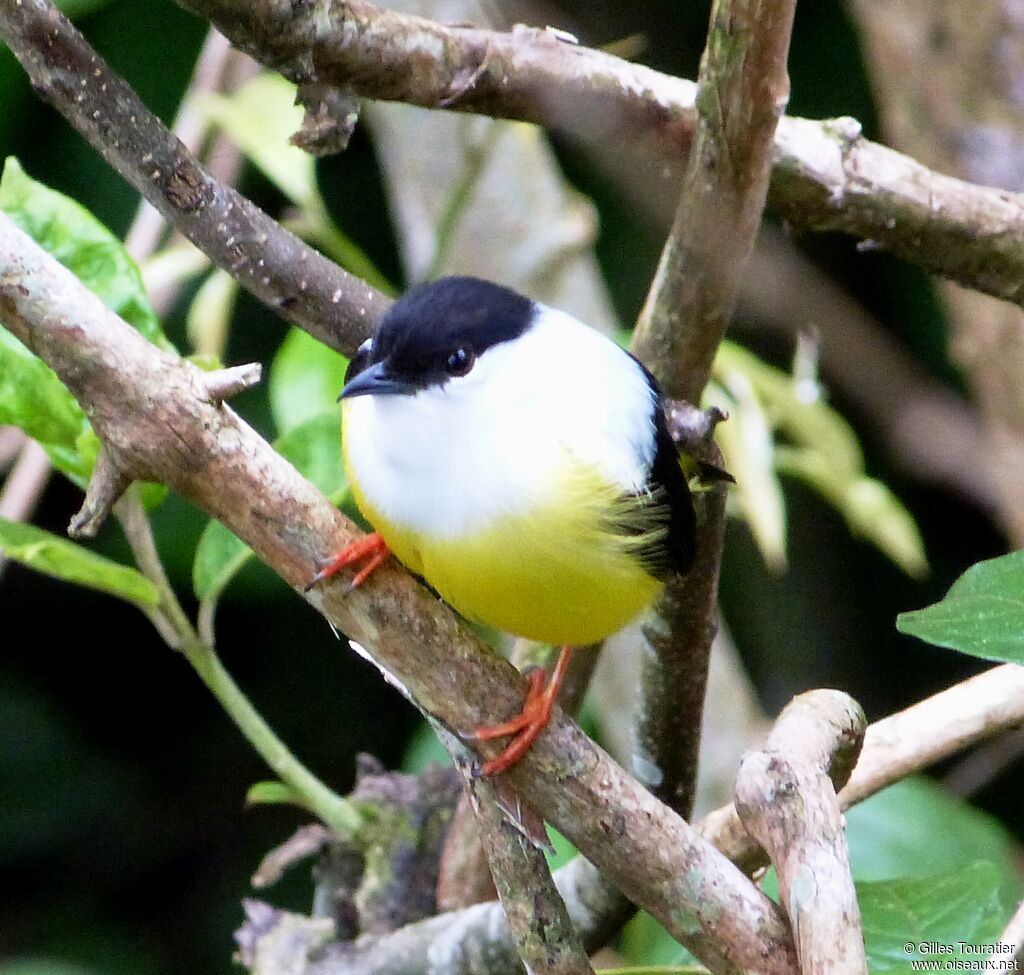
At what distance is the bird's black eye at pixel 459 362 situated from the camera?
4.43ft

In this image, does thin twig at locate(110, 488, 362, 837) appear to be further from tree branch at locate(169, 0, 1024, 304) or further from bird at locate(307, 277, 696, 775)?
tree branch at locate(169, 0, 1024, 304)

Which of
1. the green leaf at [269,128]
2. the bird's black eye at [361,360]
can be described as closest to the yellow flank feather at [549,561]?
the bird's black eye at [361,360]

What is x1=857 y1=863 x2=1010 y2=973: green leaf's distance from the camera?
47.8 inches

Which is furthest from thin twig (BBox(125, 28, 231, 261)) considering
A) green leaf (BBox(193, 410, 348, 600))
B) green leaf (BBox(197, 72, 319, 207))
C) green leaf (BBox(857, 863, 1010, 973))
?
green leaf (BBox(857, 863, 1010, 973))

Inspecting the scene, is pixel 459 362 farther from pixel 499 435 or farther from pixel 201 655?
pixel 201 655

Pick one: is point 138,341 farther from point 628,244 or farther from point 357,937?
point 628,244

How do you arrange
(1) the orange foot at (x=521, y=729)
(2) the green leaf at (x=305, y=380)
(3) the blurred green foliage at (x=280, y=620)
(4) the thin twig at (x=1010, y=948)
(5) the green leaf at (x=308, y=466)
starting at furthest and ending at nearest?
(3) the blurred green foliage at (x=280, y=620) < (2) the green leaf at (x=305, y=380) < (5) the green leaf at (x=308, y=466) < (1) the orange foot at (x=521, y=729) < (4) the thin twig at (x=1010, y=948)

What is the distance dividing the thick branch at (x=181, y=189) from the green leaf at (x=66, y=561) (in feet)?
1.09

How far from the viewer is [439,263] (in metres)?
2.17

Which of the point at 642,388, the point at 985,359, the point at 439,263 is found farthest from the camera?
the point at 985,359

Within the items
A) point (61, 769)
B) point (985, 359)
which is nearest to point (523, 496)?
point (985, 359)

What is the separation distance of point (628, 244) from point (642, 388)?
2.05 m

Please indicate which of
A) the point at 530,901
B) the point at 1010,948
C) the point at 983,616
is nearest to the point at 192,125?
the point at 530,901

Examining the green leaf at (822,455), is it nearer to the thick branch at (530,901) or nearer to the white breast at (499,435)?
the white breast at (499,435)
